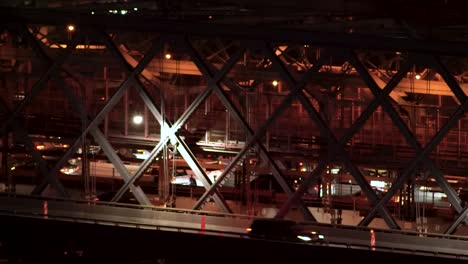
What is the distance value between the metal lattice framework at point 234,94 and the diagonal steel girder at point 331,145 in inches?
0.7

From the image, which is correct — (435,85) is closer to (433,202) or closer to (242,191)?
(433,202)

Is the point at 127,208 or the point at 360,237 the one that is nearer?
the point at 360,237

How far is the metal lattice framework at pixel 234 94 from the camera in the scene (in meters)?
19.5

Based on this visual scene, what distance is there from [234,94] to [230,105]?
1.74 metres

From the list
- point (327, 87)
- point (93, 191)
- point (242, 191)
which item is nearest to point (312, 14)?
point (327, 87)

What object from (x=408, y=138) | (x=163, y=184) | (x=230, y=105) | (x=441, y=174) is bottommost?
(x=163, y=184)

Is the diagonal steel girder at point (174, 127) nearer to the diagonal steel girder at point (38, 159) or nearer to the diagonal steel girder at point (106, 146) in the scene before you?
the diagonal steel girder at point (106, 146)

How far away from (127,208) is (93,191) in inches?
46.5

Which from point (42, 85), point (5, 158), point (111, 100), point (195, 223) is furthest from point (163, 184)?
point (5, 158)

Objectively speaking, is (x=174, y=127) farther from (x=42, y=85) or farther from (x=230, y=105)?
(x=42, y=85)

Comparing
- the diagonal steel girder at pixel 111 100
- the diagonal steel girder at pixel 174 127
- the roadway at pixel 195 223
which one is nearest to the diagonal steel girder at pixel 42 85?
the diagonal steel girder at pixel 111 100

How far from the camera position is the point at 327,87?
22.7 metres

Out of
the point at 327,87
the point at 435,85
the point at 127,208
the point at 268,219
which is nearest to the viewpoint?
the point at 268,219

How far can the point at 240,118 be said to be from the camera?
66.9 feet
